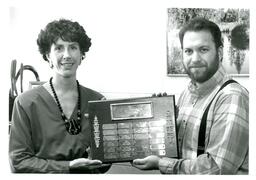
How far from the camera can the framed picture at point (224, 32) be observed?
0.99 m

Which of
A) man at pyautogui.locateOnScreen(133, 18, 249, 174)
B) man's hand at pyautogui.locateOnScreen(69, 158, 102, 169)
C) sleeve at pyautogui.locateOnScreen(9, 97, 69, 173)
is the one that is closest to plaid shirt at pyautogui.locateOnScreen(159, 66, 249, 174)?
man at pyautogui.locateOnScreen(133, 18, 249, 174)

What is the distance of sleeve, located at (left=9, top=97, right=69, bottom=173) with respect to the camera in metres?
0.97

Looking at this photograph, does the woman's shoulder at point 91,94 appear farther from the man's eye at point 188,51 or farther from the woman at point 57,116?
the man's eye at point 188,51

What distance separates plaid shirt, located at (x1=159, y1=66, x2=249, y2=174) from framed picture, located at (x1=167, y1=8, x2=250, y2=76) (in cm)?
6

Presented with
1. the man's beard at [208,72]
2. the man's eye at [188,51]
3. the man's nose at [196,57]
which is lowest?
the man's beard at [208,72]

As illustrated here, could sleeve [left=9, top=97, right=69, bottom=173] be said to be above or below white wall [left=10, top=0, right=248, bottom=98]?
below

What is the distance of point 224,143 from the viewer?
0.91 m

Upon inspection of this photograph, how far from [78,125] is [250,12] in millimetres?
572

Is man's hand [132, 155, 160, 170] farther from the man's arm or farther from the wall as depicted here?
the wall

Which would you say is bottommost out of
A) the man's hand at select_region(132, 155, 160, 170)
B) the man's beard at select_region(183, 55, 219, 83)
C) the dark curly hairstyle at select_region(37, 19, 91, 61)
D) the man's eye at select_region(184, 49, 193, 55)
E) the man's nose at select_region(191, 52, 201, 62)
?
the man's hand at select_region(132, 155, 160, 170)

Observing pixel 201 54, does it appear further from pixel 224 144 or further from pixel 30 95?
pixel 30 95

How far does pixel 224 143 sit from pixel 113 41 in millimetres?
408

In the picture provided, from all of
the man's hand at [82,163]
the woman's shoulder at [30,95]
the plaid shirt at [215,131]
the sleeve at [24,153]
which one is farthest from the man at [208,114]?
the woman's shoulder at [30,95]

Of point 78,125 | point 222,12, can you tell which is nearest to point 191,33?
point 222,12
